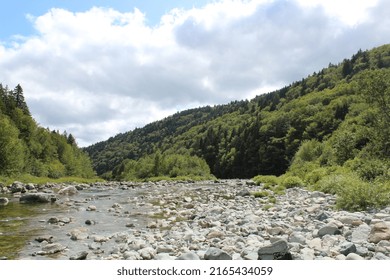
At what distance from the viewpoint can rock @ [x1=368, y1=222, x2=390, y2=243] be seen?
9531 mm

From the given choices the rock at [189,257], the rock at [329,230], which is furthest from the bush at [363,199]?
the rock at [189,257]

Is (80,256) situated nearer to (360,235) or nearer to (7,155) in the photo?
(360,235)

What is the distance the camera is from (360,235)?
10.1 meters

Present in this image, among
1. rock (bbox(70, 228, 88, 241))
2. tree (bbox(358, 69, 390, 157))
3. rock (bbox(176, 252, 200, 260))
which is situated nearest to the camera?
rock (bbox(176, 252, 200, 260))

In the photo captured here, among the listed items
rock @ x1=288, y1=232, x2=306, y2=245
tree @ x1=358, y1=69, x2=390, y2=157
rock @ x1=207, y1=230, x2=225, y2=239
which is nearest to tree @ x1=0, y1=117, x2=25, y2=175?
tree @ x1=358, y1=69, x2=390, y2=157

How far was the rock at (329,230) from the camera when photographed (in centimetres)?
1083

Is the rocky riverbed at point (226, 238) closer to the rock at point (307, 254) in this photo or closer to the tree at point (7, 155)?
the rock at point (307, 254)

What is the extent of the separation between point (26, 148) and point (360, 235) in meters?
87.3

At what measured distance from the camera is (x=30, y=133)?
9925 centimetres

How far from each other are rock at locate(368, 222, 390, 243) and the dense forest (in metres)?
56.4

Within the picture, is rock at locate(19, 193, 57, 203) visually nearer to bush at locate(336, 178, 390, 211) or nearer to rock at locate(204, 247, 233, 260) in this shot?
bush at locate(336, 178, 390, 211)

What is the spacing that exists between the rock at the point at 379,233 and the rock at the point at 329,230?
110 cm
